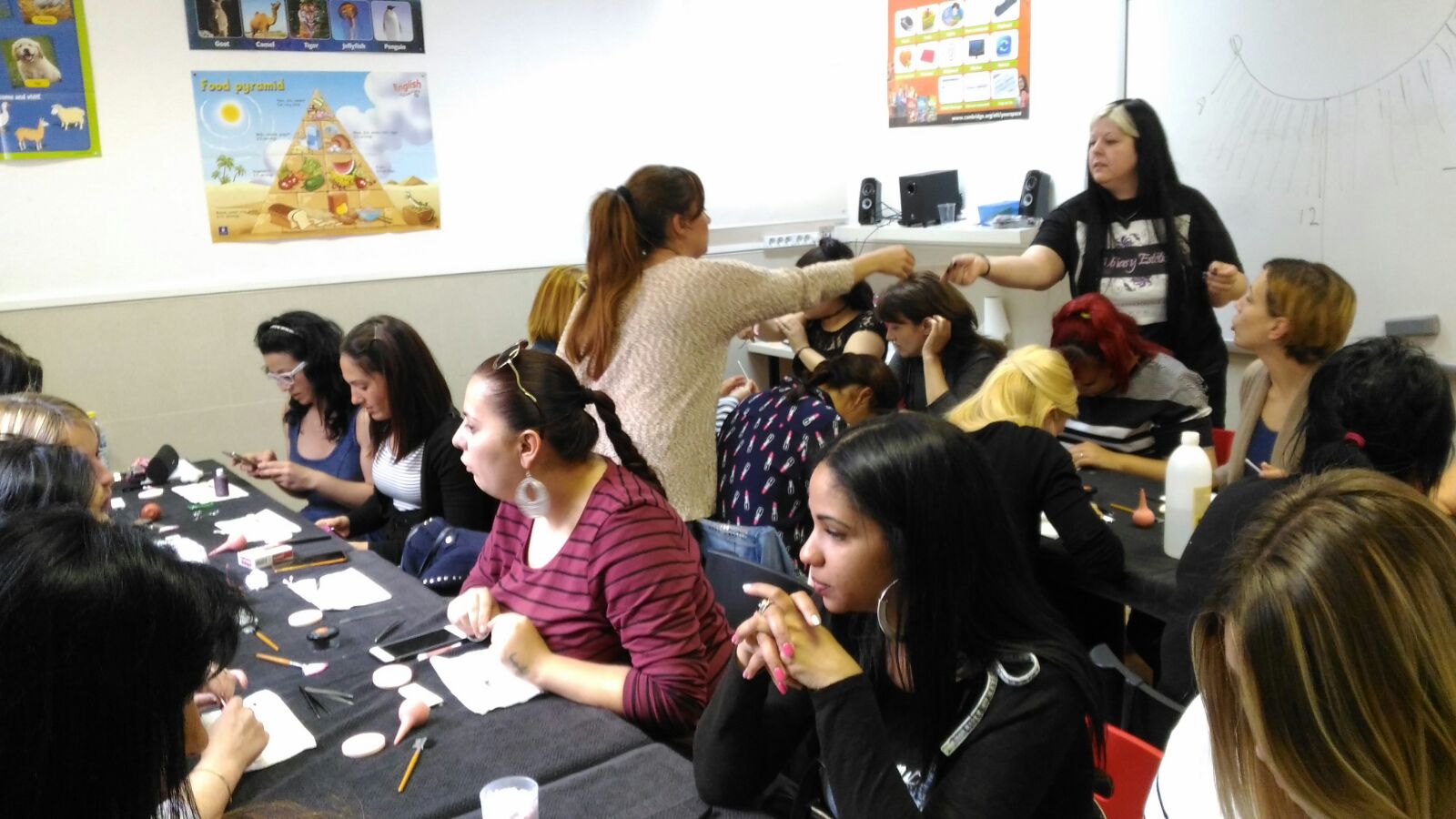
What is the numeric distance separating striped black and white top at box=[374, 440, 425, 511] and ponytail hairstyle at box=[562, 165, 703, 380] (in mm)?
675

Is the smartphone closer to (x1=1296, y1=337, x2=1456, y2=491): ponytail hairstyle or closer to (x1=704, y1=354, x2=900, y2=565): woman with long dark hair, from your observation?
(x1=704, y1=354, x2=900, y2=565): woman with long dark hair

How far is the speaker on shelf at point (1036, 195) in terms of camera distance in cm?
460

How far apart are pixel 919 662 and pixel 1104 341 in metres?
1.82

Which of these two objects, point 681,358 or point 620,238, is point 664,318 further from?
point 620,238

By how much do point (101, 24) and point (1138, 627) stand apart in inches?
166

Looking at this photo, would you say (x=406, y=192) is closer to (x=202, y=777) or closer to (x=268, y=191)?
(x=268, y=191)

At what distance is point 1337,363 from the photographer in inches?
79.6

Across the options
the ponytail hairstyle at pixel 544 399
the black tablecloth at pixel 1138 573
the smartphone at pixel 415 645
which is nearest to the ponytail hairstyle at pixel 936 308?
the black tablecloth at pixel 1138 573

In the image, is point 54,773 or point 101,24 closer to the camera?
point 54,773

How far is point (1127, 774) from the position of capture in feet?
5.05

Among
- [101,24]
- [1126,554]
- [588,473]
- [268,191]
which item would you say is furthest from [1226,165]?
[101,24]

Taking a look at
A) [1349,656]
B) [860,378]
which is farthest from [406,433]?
[1349,656]

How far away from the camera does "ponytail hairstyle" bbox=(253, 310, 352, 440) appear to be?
131 inches

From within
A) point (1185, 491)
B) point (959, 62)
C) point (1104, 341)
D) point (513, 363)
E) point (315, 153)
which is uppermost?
point (959, 62)
